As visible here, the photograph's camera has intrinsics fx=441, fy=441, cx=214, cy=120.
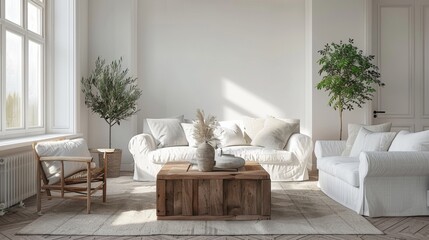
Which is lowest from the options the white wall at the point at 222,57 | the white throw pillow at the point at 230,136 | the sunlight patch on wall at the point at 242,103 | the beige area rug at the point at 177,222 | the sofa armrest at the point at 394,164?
the beige area rug at the point at 177,222

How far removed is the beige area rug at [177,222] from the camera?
11.6 feet

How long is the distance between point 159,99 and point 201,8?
1657mm

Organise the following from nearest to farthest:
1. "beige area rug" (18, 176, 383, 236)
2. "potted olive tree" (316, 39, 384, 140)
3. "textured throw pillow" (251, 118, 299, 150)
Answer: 1. "beige area rug" (18, 176, 383, 236)
2. "textured throw pillow" (251, 118, 299, 150)
3. "potted olive tree" (316, 39, 384, 140)

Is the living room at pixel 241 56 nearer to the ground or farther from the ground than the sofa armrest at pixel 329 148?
farther from the ground

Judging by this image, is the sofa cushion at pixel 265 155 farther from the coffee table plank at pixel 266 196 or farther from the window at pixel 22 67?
the window at pixel 22 67

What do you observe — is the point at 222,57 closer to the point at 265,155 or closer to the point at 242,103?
the point at 242,103

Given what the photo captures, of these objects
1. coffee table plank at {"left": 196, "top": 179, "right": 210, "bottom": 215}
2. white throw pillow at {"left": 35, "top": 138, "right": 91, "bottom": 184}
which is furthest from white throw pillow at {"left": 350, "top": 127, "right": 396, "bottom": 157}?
white throw pillow at {"left": 35, "top": 138, "right": 91, "bottom": 184}

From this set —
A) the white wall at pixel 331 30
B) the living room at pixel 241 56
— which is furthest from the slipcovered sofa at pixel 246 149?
the living room at pixel 241 56

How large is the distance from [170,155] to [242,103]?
6.32ft

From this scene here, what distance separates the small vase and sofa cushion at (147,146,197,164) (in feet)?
5.62

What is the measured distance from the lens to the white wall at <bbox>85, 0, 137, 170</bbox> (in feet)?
22.7

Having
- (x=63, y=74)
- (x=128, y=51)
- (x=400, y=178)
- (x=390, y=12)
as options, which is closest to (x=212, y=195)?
(x=400, y=178)

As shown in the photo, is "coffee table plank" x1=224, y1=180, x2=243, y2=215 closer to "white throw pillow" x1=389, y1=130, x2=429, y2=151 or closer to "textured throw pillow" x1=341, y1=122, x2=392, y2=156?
"white throw pillow" x1=389, y1=130, x2=429, y2=151

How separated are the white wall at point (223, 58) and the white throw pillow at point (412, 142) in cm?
293
